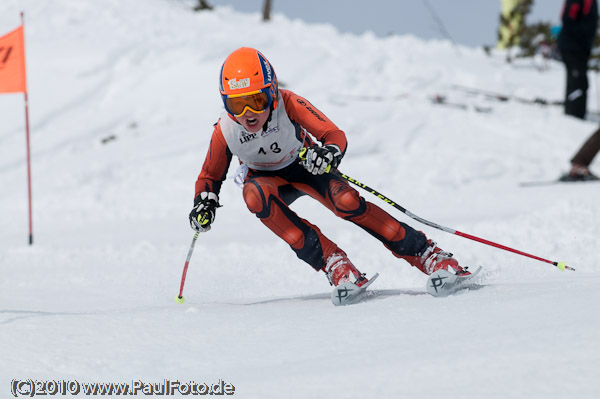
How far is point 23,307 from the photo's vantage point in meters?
4.02

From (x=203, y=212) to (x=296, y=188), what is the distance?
62 cm

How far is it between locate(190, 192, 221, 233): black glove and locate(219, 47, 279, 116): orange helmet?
24.5 inches

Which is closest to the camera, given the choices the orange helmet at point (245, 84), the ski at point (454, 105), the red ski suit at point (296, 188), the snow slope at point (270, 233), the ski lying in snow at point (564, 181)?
the snow slope at point (270, 233)

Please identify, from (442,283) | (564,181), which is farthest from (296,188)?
(564,181)

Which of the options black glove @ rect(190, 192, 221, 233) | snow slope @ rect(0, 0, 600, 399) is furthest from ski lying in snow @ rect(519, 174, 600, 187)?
black glove @ rect(190, 192, 221, 233)

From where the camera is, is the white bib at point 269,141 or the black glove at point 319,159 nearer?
the black glove at point 319,159

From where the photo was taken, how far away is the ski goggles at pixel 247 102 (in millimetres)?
3506

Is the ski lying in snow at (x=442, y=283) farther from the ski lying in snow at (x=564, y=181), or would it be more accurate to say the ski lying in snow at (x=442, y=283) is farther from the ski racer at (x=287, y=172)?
the ski lying in snow at (x=564, y=181)

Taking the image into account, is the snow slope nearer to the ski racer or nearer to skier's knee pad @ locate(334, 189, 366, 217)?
the ski racer

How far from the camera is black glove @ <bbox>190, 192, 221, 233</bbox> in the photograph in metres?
3.79

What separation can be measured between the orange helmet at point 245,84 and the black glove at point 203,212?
0.62m

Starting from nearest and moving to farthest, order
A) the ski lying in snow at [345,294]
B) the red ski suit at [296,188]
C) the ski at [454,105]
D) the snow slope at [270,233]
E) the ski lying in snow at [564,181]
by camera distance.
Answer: the snow slope at [270,233] → the ski lying in snow at [345,294] → the red ski suit at [296,188] → the ski lying in snow at [564,181] → the ski at [454,105]

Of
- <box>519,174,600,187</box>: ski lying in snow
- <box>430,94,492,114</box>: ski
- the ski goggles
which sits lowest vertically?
<box>430,94,492,114</box>: ski

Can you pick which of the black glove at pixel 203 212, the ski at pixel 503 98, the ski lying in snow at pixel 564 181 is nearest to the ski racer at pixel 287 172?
the black glove at pixel 203 212
